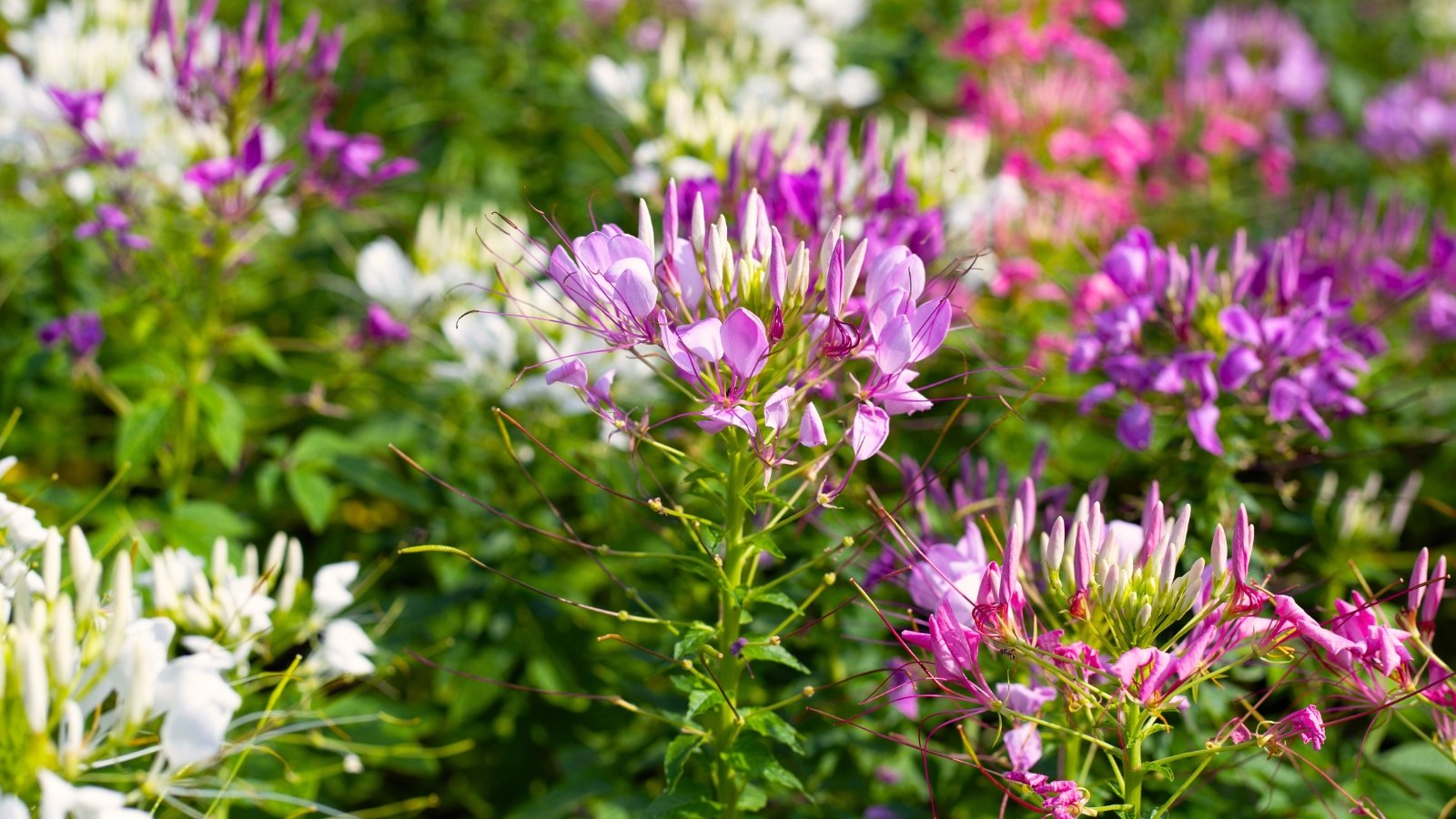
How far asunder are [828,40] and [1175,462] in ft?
7.78

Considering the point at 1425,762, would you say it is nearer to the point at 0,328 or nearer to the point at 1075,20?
the point at 0,328

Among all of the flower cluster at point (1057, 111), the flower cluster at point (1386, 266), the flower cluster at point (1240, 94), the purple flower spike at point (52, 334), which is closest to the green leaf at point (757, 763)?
the flower cluster at point (1386, 266)

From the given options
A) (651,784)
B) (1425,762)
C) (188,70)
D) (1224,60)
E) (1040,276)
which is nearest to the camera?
(1425,762)

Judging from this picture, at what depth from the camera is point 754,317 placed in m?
1.33

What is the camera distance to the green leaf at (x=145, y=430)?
2168 mm

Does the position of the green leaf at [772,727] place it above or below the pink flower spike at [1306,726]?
below

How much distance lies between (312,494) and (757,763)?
1.14m

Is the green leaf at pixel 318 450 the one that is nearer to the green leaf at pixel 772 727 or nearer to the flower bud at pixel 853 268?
the green leaf at pixel 772 727

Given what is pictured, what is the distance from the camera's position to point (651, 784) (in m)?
2.52

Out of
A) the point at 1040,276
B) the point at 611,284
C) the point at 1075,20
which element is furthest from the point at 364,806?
the point at 1075,20

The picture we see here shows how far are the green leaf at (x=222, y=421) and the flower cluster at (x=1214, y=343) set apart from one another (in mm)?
1530

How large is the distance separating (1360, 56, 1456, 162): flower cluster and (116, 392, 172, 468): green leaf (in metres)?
3.94

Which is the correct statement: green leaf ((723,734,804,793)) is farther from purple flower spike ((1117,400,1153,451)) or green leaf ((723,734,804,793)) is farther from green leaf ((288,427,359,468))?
green leaf ((288,427,359,468))

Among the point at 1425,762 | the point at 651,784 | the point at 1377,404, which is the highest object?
the point at 1377,404
